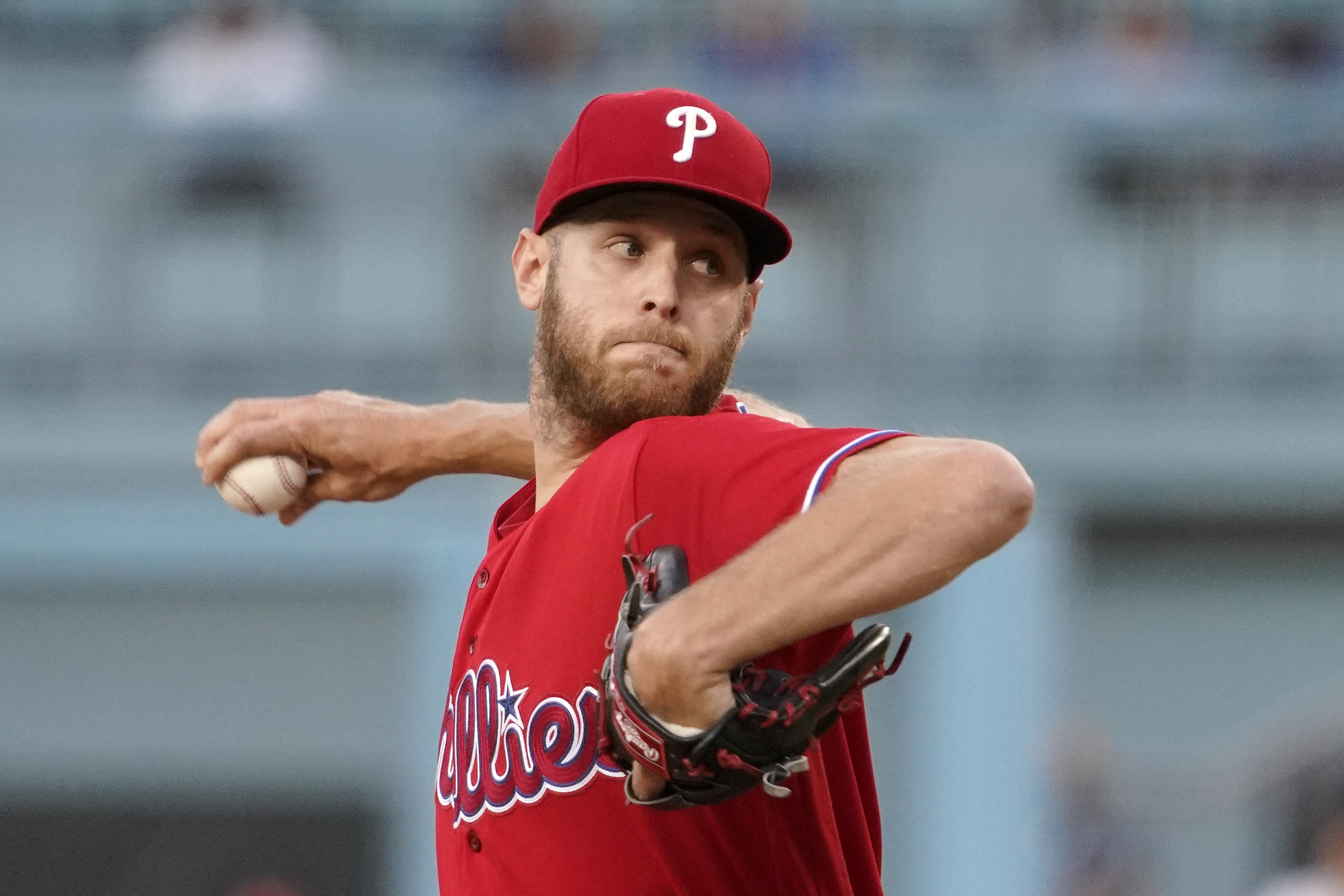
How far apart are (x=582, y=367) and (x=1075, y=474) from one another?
608 centimetres

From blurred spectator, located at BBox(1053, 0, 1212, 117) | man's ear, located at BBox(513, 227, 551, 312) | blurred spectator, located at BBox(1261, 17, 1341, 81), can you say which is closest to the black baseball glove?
man's ear, located at BBox(513, 227, 551, 312)

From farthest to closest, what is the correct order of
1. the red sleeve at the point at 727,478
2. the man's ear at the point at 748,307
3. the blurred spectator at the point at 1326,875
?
1. the blurred spectator at the point at 1326,875
2. the man's ear at the point at 748,307
3. the red sleeve at the point at 727,478

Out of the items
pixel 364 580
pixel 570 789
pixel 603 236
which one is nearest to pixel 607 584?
pixel 570 789

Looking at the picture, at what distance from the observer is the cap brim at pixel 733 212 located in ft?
7.73

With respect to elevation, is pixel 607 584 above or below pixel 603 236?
below

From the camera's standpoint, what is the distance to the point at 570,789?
2281mm

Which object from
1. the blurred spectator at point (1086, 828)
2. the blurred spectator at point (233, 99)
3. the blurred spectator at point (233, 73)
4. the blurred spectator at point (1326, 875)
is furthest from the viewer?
the blurred spectator at point (233, 73)

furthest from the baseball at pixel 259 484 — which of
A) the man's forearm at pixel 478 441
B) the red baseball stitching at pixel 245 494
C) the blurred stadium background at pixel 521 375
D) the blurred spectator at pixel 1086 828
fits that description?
the blurred spectator at pixel 1086 828

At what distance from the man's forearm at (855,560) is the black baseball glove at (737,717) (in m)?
0.06

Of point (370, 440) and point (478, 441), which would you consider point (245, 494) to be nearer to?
point (370, 440)

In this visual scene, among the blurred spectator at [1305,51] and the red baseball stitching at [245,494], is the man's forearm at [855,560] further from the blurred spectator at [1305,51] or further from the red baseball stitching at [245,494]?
the blurred spectator at [1305,51]

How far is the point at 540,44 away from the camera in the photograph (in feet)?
27.7

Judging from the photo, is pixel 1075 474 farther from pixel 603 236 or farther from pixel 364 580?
pixel 603 236

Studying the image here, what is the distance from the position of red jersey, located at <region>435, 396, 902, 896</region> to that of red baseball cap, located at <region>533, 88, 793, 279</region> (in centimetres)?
30
